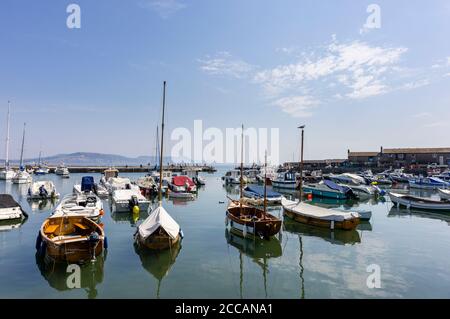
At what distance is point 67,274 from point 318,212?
70.0 ft

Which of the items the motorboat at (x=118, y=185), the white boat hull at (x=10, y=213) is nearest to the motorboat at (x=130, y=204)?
the white boat hull at (x=10, y=213)

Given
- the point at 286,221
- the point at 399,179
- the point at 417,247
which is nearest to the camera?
the point at 417,247

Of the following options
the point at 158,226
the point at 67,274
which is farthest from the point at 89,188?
the point at 67,274

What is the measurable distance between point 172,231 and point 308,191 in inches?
1500

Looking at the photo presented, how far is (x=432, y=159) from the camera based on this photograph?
101 m

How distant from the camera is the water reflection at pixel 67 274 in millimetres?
13578

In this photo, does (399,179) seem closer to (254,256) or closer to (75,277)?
(254,256)

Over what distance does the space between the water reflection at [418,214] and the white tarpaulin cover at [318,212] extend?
40.5 feet

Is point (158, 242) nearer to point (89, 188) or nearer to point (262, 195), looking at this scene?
point (262, 195)

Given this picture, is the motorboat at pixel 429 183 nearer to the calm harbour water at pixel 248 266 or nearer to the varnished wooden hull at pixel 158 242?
the calm harbour water at pixel 248 266

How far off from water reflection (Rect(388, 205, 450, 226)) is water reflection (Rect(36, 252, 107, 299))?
32.7 meters

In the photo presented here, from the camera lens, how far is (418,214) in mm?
35094

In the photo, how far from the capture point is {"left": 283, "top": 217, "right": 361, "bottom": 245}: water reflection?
22828mm

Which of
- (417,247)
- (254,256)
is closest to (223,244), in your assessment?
(254,256)
